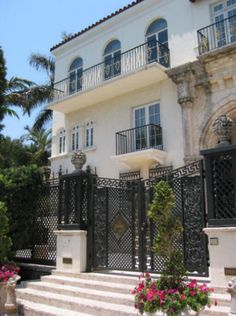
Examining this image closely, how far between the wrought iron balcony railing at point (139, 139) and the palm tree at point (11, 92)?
483cm

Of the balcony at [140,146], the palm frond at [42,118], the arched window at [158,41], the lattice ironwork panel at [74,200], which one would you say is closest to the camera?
the lattice ironwork panel at [74,200]

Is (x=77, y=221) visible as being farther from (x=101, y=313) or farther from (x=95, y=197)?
(x=101, y=313)

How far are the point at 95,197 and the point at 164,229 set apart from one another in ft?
12.7

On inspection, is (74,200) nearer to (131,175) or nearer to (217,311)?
(217,311)

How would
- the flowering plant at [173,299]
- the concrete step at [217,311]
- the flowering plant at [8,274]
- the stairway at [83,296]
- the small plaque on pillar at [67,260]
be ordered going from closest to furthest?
the flowering plant at [173,299], the concrete step at [217,311], the stairway at [83,296], the flowering plant at [8,274], the small plaque on pillar at [67,260]

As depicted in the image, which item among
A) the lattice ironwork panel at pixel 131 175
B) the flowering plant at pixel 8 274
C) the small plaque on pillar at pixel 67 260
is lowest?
the flowering plant at pixel 8 274

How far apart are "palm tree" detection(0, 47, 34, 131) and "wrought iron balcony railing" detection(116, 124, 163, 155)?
4834 millimetres

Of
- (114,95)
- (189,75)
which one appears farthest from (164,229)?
(114,95)

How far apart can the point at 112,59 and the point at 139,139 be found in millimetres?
4491

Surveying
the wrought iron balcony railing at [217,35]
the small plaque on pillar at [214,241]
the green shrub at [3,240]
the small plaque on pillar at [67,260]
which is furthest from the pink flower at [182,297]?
the wrought iron balcony railing at [217,35]

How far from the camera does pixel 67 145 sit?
18.2m

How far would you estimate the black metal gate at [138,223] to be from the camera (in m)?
7.23

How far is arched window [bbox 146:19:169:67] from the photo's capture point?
15.4 meters

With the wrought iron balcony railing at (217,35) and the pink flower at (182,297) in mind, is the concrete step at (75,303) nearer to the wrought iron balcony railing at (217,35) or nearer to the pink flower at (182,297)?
the pink flower at (182,297)
